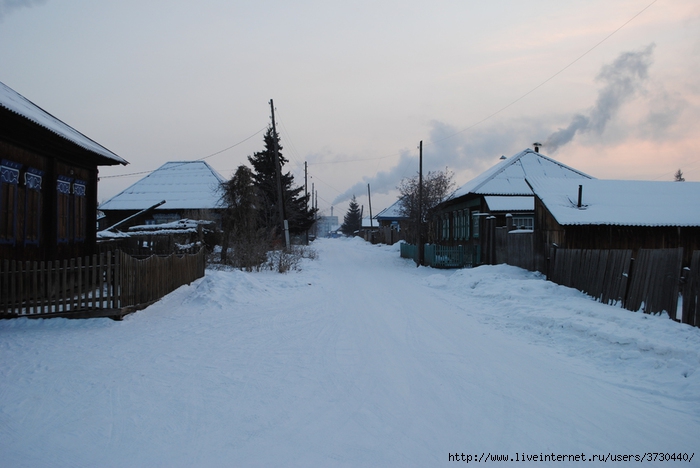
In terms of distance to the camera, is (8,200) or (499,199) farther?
(499,199)

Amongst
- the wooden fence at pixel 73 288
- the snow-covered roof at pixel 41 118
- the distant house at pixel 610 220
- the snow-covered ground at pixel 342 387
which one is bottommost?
the snow-covered ground at pixel 342 387

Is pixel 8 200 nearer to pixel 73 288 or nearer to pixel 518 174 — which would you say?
pixel 73 288

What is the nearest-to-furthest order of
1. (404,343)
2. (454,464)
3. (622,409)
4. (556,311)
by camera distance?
1. (454,464)
2. (622,409)
3. (404,343)
4. (556,311)

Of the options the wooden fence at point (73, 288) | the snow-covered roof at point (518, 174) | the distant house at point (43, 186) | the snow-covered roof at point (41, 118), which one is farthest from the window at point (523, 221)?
the wooden fence at point (73, 288)

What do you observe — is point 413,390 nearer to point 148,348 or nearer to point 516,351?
point 516,351

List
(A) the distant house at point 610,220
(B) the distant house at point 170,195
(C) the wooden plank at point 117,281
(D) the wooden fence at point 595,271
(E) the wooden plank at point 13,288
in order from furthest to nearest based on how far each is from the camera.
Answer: (B) the distant house at point 170,195 < (A) the distant house at point 610,220 < (D) the wooden fence at point 595,271 < (C) the wooden plank at point 117,281 < (E) the wooden plank at point 13,288

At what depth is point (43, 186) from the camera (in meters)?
11.6

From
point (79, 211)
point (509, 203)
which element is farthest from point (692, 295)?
point (509, 203)

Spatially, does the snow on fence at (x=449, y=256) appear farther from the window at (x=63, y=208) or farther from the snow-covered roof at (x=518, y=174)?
the window at (x=63, y=208)

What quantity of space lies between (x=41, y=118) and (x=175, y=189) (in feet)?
90.5

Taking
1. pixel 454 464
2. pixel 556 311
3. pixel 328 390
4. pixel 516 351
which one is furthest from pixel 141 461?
pixel 556 311

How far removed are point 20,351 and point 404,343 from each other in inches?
243

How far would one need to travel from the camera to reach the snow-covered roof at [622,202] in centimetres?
1619

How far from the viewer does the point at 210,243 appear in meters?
27.5
